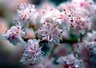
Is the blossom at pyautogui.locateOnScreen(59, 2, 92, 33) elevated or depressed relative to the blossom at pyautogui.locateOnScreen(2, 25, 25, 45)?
elevated

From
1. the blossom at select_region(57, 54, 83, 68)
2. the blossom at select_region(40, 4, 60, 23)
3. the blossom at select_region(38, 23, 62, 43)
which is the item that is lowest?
the blossom at select_region(57, 54, 83, 68)

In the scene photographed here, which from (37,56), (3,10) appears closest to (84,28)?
(37,56)

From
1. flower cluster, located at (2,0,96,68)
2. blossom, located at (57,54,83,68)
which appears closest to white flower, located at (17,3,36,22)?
flower cluster, located at (2,0,96,68)

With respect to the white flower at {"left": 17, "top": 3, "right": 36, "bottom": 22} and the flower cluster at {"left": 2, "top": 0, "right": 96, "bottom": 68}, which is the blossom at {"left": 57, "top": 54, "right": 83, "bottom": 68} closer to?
the flower cluster at {"left": 2, "top": 0, "right": 96, "bottom": 68}

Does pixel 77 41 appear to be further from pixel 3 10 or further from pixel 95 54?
pixel 3 10

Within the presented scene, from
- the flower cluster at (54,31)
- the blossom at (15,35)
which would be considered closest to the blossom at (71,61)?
the flower cluster at (54,31)
